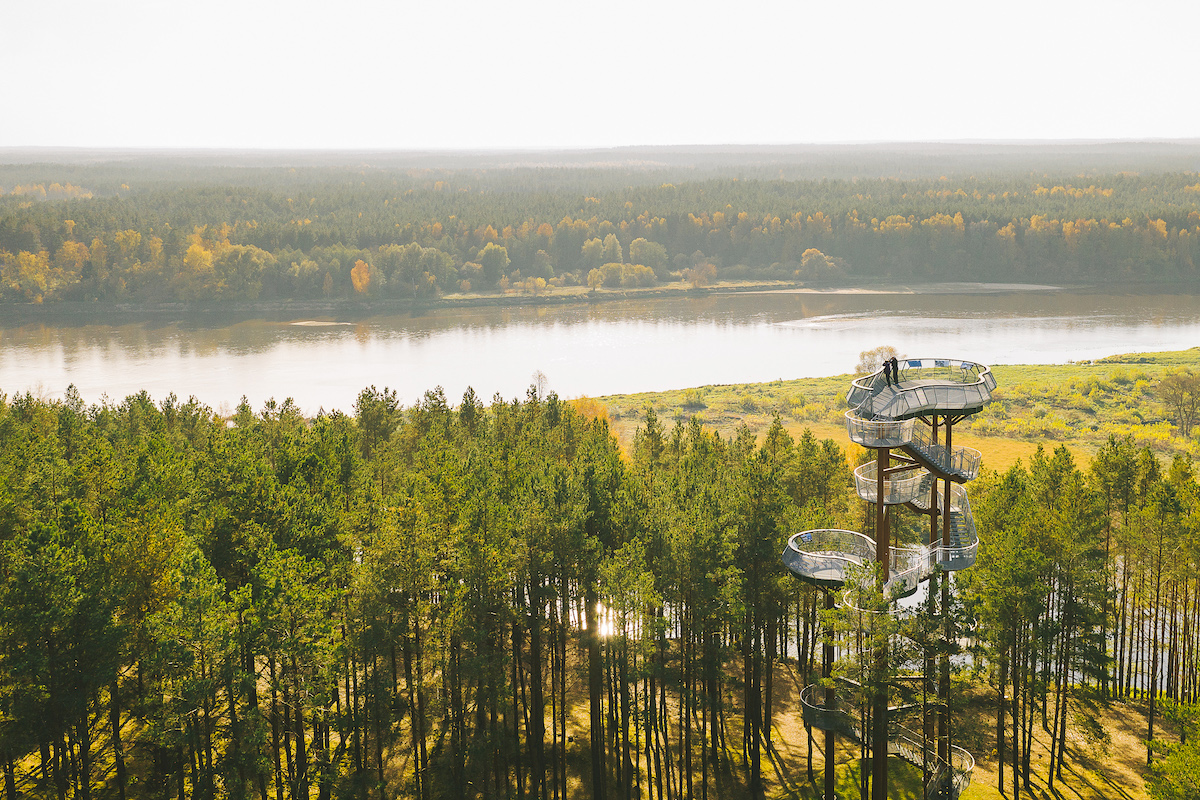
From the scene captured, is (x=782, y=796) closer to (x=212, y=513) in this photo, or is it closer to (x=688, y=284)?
(x=212, y=513)

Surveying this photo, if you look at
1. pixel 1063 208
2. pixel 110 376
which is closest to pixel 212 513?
pixel 110 376

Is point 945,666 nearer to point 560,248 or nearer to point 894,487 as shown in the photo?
point 894,487

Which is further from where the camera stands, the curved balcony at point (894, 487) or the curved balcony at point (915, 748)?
the curved balcony at point (894, 487)

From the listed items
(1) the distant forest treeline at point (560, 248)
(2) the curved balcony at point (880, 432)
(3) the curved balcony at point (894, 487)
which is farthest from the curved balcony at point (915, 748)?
(1) the distant forest treeline at point (560, 248)

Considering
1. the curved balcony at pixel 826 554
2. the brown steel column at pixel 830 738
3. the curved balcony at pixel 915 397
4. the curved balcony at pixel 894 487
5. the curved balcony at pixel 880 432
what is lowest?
the brown steel column at pixel 830 738

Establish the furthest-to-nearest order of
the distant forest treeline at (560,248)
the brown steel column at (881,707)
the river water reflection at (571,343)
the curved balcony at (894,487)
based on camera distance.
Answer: the distant forest treeline at (560,248)
the river water reflection at (571,343)
the curved balcony at (894,487)
the brown steel column at (881,707)

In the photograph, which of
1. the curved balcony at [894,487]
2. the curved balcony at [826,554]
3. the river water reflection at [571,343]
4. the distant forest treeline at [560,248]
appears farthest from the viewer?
the distant forest treeline at [560,248]

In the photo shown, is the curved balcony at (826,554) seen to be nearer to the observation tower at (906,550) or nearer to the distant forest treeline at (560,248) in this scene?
the observation tower at (906,550)
